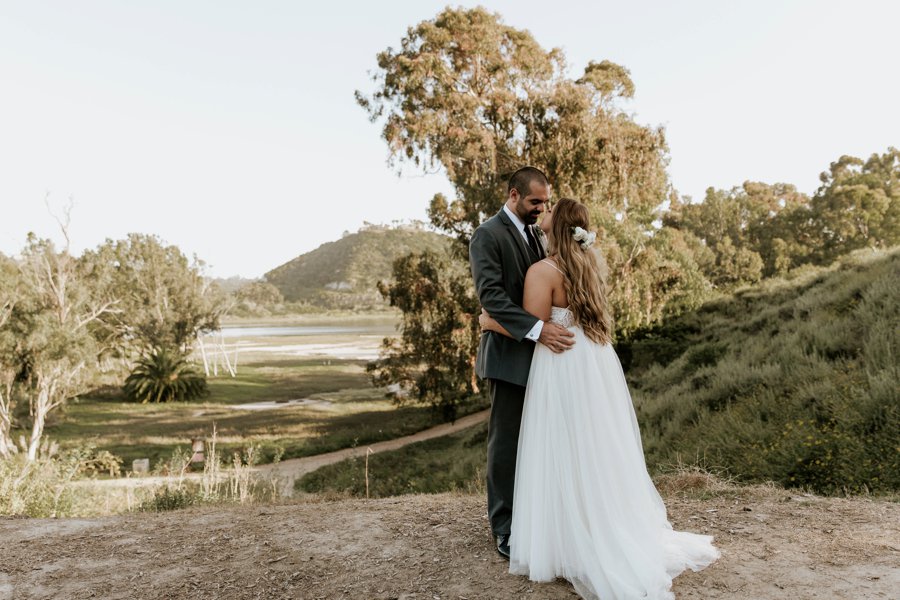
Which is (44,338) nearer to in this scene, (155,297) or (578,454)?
(155,297)

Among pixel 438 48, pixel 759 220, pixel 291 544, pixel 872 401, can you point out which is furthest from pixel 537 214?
pixel 759 220

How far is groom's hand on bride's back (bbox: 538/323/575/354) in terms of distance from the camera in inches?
153

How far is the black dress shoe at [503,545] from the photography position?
415cm

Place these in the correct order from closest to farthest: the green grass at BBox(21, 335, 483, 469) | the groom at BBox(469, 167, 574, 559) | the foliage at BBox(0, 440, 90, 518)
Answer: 1. the groom at BBox(469, 167, 574, 559)
2. the foliage at BBox(0, 440, 90, 518)
3. the green grass at BBox(21, 335, 483, 469)

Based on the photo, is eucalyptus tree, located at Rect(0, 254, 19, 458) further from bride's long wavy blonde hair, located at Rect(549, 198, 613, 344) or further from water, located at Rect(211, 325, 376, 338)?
water, located at Rect(211, 325, 376, 338)

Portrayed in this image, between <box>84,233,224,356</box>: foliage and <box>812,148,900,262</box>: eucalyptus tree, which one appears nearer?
<box>812,148,900,262</box>: eucalyptus tree

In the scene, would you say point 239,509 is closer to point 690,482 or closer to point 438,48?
point 690,482

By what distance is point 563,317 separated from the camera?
399cm

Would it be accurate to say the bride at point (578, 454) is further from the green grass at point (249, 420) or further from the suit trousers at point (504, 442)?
the green grass at point (249, 420)

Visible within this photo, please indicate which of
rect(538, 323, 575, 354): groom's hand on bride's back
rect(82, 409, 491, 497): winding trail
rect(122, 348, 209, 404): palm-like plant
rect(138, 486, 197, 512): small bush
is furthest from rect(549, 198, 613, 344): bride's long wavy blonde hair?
rect(122, 348, 209, 404): palm-like plant

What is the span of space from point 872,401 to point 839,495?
1.52m

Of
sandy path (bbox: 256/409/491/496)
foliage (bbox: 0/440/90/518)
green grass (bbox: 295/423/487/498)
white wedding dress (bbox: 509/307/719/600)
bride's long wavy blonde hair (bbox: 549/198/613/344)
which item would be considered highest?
bride's long wavy blonde hair (bbox: 549/198/613/344)

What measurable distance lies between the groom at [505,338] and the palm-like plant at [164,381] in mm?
39261

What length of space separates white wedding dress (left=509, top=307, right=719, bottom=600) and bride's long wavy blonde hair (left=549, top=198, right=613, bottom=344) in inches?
3.3
